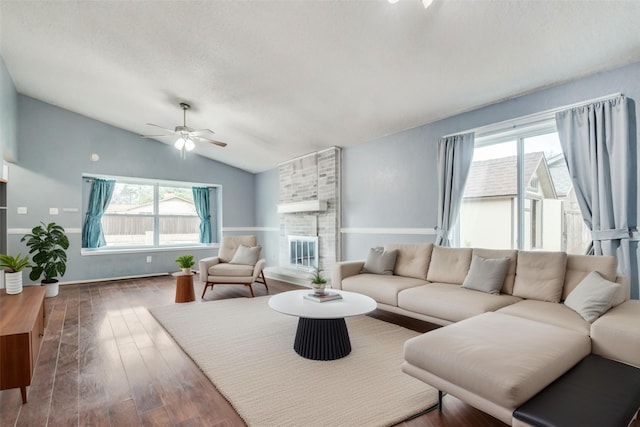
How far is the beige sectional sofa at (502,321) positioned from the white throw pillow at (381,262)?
0.16m

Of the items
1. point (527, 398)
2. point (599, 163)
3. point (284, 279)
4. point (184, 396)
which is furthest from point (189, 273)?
point (599, 163)

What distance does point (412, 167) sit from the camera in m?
4.43

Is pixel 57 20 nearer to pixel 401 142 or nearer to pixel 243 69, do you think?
pixel 243 69

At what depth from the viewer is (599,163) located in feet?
9.39

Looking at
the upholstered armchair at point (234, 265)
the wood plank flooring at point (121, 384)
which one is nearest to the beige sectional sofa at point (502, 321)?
the wood plank flooring at point (121, 384)

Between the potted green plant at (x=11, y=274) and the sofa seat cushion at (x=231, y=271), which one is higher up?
the potted green plant at (x=11, y=274)

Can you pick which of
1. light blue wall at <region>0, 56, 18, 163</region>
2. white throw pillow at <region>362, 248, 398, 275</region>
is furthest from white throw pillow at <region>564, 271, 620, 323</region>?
light blue wall at <region>0, 56, 18, 163</region>

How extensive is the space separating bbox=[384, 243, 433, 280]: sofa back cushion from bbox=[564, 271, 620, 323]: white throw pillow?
1470 mm

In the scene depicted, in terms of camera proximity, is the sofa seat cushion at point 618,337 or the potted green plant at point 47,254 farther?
the potted green plant at point 47,254

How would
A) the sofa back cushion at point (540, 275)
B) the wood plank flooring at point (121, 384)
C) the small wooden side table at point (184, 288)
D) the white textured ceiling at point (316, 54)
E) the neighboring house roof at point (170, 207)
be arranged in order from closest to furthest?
the wood plank flooring at point (121, 384)
the white textured ceiling at point (316, 54)
the sofa back cushion at point (540, 275)
the small wooden side table at point (184, 288)
the neighboring house roof at point (170, 207)

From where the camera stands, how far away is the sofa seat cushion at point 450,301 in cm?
268

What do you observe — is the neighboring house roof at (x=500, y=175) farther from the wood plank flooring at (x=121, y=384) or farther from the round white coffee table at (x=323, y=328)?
the round white coffee table at (x=323, y=328)

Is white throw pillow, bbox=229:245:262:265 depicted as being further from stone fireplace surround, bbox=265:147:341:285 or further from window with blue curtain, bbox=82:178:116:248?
window with blue curtain, bbox=82:178:116:248

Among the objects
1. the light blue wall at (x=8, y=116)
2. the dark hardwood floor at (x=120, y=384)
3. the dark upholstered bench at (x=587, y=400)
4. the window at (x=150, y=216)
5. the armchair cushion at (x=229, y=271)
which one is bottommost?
the dark hardwood floor at (x=120, y=384)
